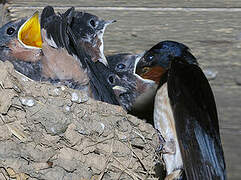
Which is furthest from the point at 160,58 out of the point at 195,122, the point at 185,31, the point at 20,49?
the point at 20,49

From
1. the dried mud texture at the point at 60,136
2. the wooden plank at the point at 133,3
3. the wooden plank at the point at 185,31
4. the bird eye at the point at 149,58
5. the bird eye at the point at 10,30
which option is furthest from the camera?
the bird eye at the point at 149,58

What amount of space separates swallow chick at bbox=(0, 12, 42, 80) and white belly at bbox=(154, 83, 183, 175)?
70cm

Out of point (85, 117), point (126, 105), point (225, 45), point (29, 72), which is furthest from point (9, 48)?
point (225, 45)

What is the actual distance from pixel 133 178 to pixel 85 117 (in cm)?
36

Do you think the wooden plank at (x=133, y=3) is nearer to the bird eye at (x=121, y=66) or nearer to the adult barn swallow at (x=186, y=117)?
the adult barn swallow at (x=186, y=117)

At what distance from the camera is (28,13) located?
9.54 ft

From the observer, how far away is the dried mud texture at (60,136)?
2506mm

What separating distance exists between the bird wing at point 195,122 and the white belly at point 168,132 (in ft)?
0.34

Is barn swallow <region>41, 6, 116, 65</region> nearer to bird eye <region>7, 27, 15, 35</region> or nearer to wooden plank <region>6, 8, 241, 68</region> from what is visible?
wooden plank <region>6, 8, 241, 68</region>

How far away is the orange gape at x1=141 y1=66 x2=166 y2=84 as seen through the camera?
334 centimetres

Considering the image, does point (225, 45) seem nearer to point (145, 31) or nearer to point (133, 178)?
point (145, 31)

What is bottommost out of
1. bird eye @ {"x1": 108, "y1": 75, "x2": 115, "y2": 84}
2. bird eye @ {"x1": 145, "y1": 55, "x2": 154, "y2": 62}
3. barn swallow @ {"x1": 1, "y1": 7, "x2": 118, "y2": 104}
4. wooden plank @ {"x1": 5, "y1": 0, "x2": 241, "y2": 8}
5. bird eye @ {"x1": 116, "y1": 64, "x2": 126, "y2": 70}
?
bird eye @ {"x1": 108, "y1": 75, "x2": 115, "y2": 84}

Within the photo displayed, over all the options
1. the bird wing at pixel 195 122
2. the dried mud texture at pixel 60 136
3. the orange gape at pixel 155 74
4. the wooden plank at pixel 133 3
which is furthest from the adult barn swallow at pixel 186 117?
the wooden plank at pixel 133 3

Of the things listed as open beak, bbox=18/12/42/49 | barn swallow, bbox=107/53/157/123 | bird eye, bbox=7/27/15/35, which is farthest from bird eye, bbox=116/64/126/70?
bird eye, bbox=7/27/15/35
